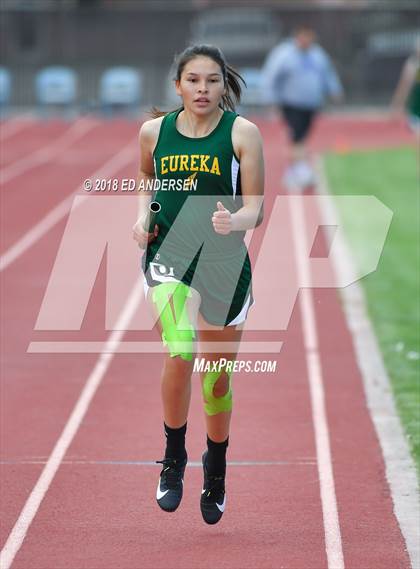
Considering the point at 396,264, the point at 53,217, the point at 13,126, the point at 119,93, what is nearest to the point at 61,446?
the point at 396,264

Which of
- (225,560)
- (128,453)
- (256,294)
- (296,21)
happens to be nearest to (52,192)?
(256,294)

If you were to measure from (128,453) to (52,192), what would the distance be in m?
12.9

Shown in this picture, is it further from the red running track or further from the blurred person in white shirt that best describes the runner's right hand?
the blurred person in white shirt

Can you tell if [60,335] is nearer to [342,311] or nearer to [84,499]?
[342,311]

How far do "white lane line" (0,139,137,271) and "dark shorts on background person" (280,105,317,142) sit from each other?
3.02m

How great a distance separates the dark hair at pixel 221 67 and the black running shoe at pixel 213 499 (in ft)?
5.18

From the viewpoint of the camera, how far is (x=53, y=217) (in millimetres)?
17812

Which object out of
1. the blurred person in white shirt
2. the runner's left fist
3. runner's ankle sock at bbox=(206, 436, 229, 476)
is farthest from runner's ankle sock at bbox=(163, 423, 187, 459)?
the blurred person in white shirt

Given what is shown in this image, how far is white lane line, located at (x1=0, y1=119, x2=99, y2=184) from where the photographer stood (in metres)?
23.2

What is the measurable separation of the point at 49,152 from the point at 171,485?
20.9 metres

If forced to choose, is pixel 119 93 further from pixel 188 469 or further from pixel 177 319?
pixel 177 319

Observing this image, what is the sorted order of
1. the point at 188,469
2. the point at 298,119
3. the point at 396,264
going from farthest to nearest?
the point at 298,119
the point at 396,264
the point at 188,469

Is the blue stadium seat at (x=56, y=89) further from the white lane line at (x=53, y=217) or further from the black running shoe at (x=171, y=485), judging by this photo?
the black running shoe at (x=171, y=485)

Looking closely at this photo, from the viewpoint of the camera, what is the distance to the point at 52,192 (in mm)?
20328
